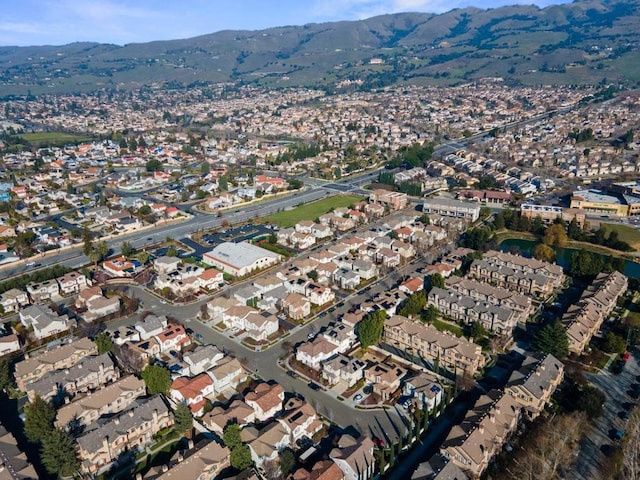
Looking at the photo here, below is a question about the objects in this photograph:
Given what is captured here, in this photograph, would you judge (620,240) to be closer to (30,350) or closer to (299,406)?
(299,406)

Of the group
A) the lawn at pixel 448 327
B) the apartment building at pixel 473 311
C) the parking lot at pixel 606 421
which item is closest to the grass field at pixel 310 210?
the apartment building at pixel 473 311

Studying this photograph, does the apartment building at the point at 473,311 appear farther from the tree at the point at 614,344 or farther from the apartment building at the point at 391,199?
the apartment building at the point at 391,199

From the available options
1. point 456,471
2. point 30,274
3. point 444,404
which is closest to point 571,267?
point 444,404

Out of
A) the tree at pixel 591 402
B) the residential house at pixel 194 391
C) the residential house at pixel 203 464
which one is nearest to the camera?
the residential house at pixel 203 464

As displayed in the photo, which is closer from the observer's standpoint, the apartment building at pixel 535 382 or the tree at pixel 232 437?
the tree at pixel 232 437

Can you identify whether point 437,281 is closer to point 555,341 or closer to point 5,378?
point 555,341

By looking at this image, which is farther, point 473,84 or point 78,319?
point 473,84

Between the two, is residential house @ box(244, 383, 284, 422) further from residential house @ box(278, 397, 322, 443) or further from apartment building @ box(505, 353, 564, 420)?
apartment building @ box(505, 353, 564, 420)

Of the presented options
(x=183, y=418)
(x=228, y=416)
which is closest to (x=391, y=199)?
(x=228, y=416)

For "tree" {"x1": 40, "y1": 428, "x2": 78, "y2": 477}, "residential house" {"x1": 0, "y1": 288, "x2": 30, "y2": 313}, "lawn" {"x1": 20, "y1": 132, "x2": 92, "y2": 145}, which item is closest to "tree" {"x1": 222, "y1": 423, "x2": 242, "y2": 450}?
"tree" {"x1": 40, "y1": 428, "x2": 78, "y2": 477}
